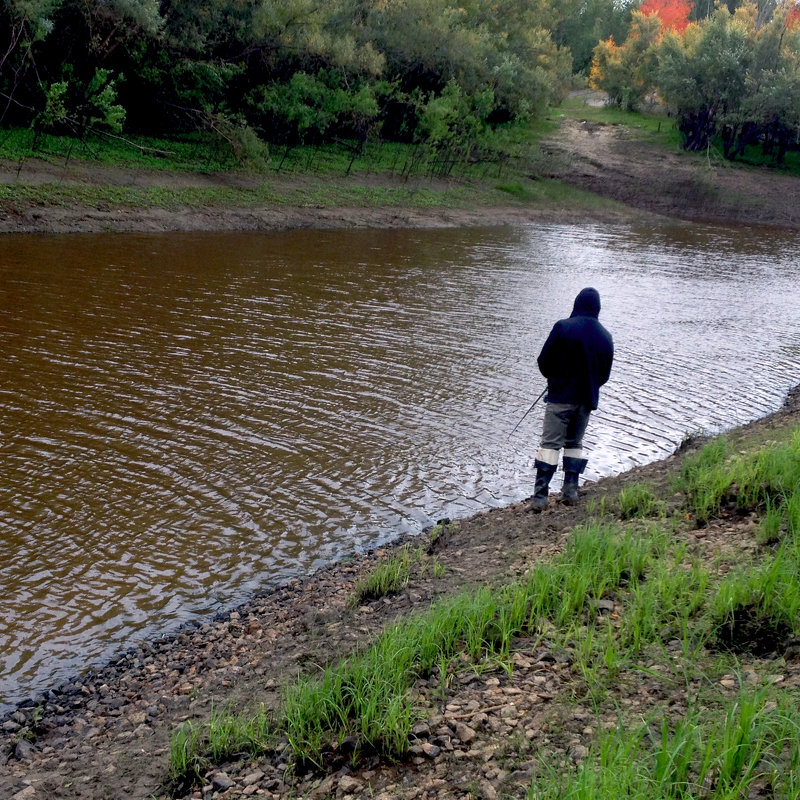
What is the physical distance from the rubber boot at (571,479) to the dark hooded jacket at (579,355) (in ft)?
2.12

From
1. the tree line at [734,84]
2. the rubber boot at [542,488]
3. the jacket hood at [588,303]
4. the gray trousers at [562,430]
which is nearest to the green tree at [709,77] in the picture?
the tree line at [734,84]

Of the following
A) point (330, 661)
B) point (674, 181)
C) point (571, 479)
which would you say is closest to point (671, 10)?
point (674, 181)

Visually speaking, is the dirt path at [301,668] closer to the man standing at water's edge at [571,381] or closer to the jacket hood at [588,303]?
the man standing at water's edge at [571,381]

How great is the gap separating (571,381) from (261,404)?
16.4 ft

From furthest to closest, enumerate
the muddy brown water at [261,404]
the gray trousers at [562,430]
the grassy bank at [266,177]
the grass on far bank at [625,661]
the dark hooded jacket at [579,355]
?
the grassy bank at [266,177], the gray trousers at [562,430], the dark hooded jacket at [579,355], the muddy brown water at [261,404], the grass on far bank at [625,661]

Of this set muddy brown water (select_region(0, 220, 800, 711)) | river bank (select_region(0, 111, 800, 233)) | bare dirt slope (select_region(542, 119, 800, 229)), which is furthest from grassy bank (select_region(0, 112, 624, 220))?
muddy brown water (select_region(0, 220, 800, 711))

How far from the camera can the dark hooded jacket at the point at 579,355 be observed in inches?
316

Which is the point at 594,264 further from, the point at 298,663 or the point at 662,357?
the point at 298,663

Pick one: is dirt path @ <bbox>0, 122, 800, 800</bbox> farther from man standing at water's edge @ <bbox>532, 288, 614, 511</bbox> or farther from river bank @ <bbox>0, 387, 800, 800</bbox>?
man standing at water's edge @ <bbox>532, 288, 614, 511</bbox>

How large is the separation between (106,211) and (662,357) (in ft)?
62.5

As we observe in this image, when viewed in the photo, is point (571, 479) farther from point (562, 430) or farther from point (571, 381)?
point (571, 381)

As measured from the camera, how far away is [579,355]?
812 centimetres

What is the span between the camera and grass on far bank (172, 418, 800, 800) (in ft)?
11.6

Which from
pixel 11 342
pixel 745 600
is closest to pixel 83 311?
pixel 11 342
